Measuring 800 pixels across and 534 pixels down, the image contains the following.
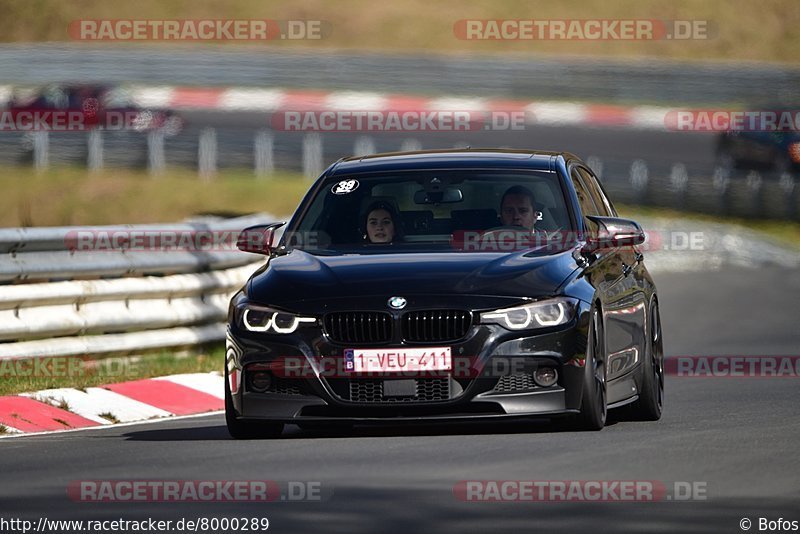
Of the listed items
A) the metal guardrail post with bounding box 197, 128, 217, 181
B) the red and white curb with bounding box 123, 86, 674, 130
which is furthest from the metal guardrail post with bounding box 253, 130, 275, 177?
the red and white curb with bounding box 123, 86, 674, 130

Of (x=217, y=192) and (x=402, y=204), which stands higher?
(x=402, y=204)

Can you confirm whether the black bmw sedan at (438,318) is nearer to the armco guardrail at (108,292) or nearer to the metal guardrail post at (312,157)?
the armco guardrail at (108,292)

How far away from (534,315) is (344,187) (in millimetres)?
1891

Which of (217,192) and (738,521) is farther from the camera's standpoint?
(217,192)

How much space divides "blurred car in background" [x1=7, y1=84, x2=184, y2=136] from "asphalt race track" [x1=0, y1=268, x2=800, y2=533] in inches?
1003

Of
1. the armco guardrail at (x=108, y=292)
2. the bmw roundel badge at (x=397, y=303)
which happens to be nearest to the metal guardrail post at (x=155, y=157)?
the armco guardrail at (x=108, y=292)

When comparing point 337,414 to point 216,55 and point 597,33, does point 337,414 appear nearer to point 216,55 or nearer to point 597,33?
point 216,55

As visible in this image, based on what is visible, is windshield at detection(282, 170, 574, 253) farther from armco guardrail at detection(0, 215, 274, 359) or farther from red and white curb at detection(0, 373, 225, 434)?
armco guardrail at detection(0, 215, 274, 359)

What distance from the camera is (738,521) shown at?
6.79m

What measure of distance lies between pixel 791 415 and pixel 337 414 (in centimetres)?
283

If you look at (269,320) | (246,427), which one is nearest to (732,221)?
(246,427)

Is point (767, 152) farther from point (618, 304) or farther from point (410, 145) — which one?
point (618, 304)

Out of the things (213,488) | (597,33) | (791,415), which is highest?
(213,488)

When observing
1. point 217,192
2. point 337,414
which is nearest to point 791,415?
point 337,414
